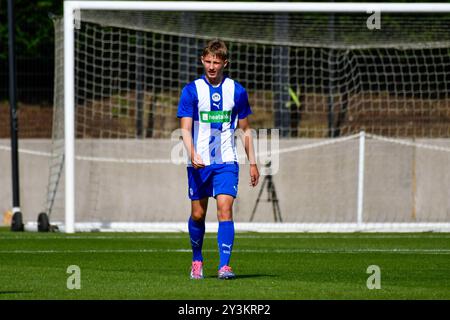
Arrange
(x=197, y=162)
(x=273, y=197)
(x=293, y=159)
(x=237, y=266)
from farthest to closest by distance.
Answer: (x=293, y=159) < (x=273, y=197) < (x=237, y=266) < (x=197, y=162)

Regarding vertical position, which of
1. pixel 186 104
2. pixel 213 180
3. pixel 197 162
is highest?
pixel 186 104

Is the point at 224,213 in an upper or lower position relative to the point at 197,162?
lower

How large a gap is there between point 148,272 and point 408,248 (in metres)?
4.47

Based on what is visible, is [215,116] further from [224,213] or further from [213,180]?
[224,213]

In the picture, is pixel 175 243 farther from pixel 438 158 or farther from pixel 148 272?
pixel 438 158

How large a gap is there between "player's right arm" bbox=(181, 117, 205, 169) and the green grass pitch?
937 mm

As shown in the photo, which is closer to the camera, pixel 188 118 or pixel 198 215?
pixel 188 118

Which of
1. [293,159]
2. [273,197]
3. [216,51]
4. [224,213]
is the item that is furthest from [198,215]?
[293,159]

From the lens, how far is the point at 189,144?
30.8 ft

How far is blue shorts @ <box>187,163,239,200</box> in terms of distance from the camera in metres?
9.53

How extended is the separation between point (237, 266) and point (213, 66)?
92.2 inches

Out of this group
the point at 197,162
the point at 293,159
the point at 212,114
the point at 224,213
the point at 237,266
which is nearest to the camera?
the point at 197,162

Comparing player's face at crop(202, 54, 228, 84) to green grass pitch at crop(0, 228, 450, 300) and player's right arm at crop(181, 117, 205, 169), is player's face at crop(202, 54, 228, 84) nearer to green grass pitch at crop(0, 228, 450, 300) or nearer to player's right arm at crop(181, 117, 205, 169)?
player's right arm at crop(181, 117, 205, 169)


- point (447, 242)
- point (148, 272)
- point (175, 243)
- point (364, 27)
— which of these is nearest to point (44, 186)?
point (364, 27)
